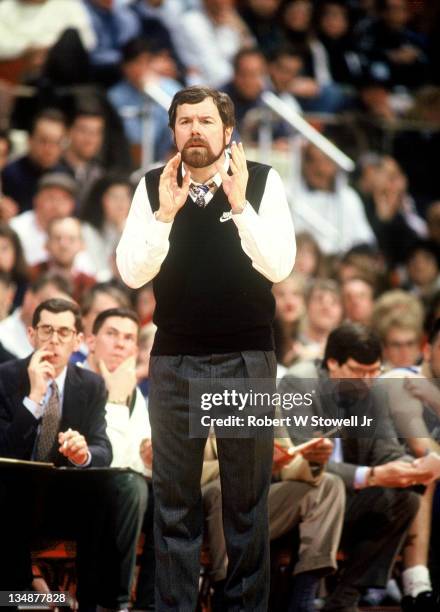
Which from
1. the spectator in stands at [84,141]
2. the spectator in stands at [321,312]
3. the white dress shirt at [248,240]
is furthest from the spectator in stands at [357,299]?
the white dress shirt at [248,240]

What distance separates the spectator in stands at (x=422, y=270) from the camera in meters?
9.27

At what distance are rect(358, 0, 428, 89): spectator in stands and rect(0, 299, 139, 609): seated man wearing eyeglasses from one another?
666 centimetres

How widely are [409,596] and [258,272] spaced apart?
1.86m

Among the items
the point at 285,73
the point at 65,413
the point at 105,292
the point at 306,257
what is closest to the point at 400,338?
the point at 306,257

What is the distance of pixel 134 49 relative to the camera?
9.04 meters

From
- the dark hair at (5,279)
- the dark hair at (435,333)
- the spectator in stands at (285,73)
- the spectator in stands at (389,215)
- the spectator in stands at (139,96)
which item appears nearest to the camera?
the dark hair at (435,333)

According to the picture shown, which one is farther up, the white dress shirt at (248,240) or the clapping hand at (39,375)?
the white dress shirt at (248,240)

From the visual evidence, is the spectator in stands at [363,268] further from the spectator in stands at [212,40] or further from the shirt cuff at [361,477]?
the shirt cuff at [361,477]

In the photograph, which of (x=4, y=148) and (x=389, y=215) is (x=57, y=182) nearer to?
(x=4, y=148)

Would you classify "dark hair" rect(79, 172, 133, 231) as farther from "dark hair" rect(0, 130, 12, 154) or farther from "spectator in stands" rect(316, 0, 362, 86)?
"spectator in stands" rect(316, 0, 362, 86)

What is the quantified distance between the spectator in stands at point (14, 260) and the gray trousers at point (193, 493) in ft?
10.3

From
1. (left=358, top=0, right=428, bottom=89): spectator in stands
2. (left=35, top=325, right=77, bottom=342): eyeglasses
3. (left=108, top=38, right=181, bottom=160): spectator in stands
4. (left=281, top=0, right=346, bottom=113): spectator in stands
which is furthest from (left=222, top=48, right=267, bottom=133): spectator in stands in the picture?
(left=35, top=325, right=77, bottom=342): eyeglasses

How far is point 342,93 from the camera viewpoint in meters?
10.6

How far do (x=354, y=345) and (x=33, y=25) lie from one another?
4535 mm
